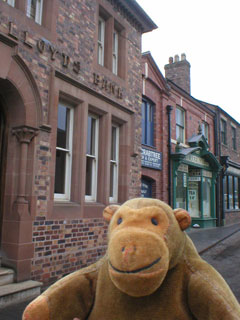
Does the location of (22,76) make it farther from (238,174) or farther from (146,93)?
(238,174)

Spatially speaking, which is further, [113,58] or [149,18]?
[149,18]

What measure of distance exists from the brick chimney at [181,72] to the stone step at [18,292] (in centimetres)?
1380

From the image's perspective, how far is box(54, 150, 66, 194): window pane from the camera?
6.29 metres

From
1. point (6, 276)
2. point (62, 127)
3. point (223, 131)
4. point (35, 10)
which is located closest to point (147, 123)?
point (62, 127)

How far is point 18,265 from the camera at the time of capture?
4.84 metres

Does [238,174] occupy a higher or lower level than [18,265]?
higher

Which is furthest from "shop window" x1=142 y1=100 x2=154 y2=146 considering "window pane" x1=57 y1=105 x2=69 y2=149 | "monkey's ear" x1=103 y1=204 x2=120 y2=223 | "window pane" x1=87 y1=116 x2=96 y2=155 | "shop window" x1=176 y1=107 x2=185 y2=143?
"monkey's ear" x1=103 y1=204 x2=120 y2=223

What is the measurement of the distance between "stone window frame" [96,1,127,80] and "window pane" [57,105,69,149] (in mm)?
1634

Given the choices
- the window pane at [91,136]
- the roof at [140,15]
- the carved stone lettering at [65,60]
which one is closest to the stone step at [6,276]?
the window pane at [91,136]

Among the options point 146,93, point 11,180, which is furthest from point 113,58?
point 11,180

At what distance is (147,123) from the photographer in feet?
39.2

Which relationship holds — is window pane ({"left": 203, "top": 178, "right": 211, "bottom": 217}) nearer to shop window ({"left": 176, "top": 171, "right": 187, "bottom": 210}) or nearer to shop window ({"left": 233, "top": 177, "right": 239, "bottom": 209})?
Result: shop window ({"left": 176, "top": 171, "right": 187, "bottom": 210})

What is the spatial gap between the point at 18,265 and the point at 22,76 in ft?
10.5

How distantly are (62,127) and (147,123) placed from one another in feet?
19.5
